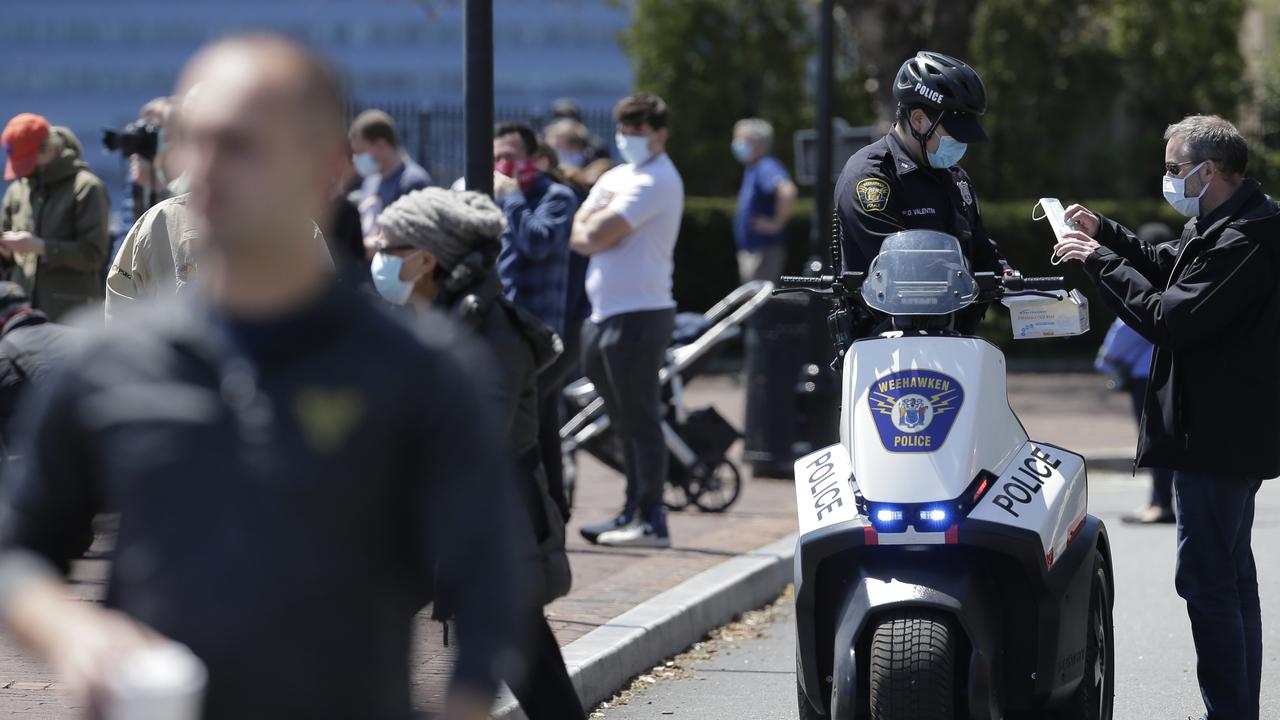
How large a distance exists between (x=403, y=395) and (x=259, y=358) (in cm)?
18

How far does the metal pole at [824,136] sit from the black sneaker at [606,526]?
148 inches

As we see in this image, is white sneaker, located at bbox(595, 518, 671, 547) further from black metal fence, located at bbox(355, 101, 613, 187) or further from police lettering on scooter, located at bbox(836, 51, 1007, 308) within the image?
black metal fence, located at bbox(355, 101, 613, 187)

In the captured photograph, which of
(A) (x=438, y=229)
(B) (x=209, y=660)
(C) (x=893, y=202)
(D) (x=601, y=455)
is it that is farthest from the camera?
(D) (x=601, y=455)

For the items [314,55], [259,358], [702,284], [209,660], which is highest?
[314,55]

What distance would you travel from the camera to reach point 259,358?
2.29 meters

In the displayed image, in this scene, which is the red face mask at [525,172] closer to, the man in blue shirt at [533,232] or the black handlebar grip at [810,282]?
the man in blue shirt at [533,232]

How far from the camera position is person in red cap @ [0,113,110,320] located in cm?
895

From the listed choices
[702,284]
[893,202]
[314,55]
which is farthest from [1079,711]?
[702,284]

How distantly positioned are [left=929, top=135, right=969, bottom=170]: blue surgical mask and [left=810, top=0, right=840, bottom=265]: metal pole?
6.92m

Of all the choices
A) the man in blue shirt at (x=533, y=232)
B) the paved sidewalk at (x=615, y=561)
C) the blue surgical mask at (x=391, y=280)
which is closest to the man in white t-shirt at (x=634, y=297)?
the man in blue shirt at (x=533, y=232)

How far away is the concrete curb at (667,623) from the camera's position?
234 inches

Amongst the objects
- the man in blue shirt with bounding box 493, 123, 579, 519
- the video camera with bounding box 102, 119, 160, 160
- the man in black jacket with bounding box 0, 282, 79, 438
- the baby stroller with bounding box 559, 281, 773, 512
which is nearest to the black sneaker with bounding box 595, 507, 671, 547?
the man in blue shirt with bounding box 493, 123, 579, 519

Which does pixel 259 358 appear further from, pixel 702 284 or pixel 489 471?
pixel 702 284

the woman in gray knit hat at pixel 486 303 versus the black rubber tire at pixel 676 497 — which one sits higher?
the woman in gray knit hat at pixel 486 303
